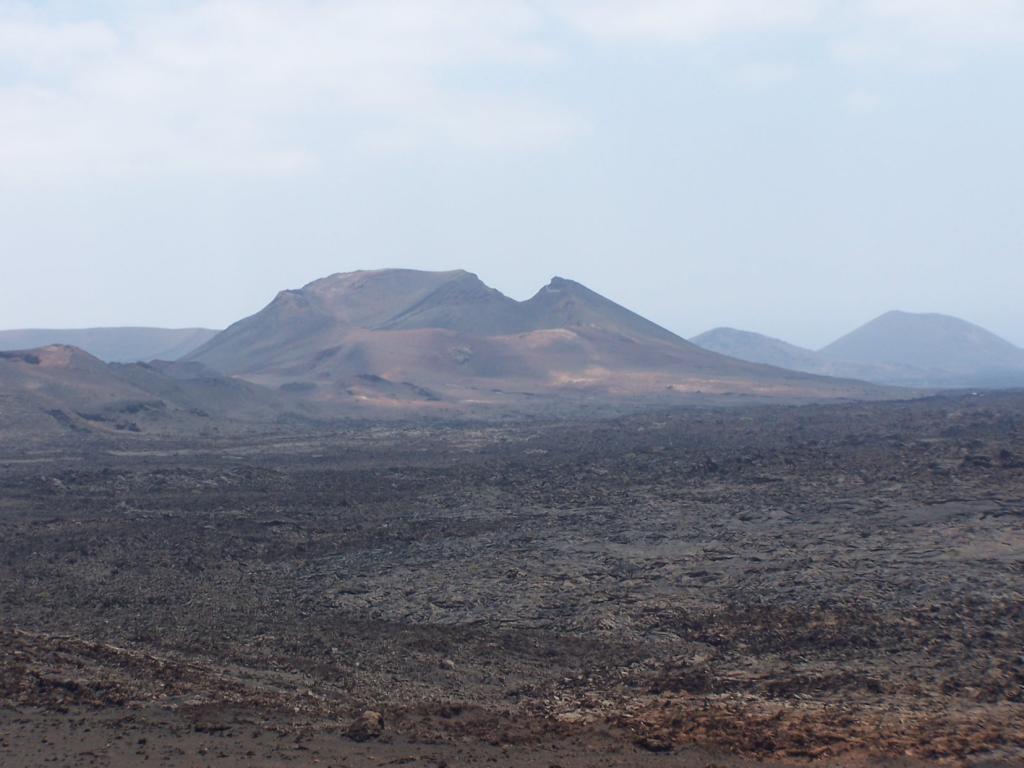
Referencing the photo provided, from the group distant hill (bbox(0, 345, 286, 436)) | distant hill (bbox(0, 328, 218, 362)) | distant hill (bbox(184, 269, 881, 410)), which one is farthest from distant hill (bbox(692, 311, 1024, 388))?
distant hill (bbox(0, 345, 286, 436))

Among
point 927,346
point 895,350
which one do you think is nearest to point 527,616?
point 895,350

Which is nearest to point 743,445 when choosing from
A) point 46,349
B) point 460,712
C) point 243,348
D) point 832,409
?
point 832,409

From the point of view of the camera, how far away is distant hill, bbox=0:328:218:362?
143000 millimetres

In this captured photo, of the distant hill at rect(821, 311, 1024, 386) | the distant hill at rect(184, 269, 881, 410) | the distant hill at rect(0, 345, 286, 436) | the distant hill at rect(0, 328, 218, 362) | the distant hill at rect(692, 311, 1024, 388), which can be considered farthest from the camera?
the distant hill at rect(821, 311, 1024, 386)

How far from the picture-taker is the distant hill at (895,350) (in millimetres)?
140000

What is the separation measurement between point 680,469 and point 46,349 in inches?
1778

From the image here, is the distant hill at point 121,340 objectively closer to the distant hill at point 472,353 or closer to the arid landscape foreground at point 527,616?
the distant hill at point 472,353

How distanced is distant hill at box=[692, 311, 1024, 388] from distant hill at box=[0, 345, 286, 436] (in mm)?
91484

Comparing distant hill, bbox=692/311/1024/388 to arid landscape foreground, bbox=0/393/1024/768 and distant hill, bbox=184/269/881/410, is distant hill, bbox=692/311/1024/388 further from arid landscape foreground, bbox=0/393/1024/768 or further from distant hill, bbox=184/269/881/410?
arid landscape foreground, bbox=0/393/1024/768

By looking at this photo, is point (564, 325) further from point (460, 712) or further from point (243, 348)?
point (460, 712)

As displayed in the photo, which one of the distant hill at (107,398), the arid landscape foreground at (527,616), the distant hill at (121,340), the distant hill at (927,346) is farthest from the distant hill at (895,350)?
the arid landscape foreground at (527,616)

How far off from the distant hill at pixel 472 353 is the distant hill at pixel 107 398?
29.3ft

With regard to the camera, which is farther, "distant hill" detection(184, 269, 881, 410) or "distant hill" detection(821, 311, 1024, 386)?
"distant hill" detection(821, 311, 1024, 386)

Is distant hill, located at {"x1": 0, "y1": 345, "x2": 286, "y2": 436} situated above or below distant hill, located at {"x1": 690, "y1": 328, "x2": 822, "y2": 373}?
below
